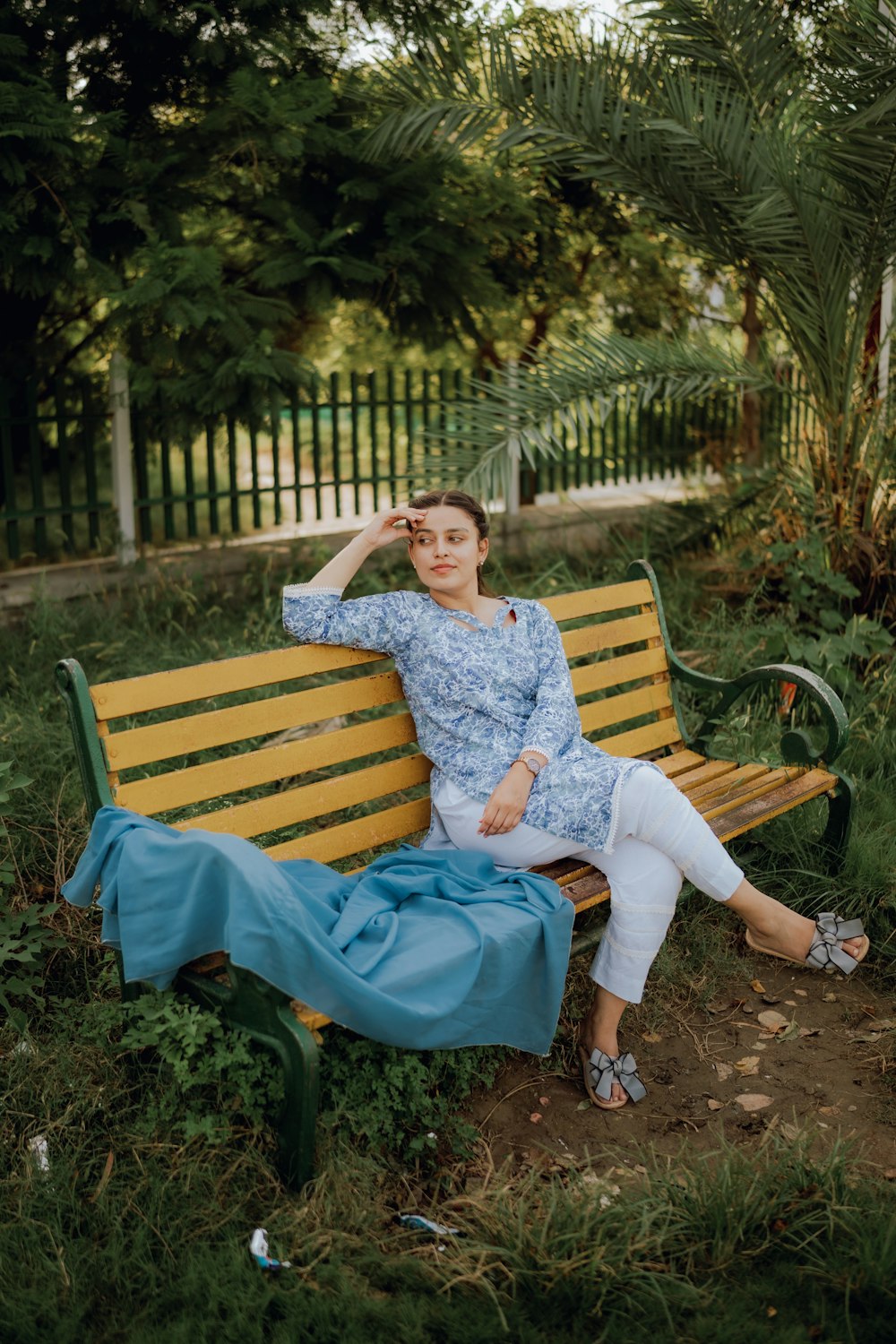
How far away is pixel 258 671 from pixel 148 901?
29.7 inches

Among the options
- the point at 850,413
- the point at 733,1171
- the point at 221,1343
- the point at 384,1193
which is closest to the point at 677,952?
the point at 733,1171

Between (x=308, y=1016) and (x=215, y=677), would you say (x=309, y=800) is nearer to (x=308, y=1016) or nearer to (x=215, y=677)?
(x=215, y=677)

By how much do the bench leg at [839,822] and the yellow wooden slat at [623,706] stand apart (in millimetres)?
689

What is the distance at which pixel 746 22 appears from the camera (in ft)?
19.2

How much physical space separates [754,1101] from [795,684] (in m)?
1.54

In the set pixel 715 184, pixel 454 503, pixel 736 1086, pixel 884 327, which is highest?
pixel 715 184

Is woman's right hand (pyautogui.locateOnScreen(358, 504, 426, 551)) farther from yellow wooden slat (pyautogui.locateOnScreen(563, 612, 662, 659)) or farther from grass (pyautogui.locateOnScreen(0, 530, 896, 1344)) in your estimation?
grass (pyautogui.locateOnScreen(0, 530, 896, 1344))

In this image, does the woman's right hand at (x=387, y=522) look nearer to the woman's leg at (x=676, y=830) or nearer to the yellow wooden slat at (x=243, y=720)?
the yellow wooden slat at (x=243, y=720)

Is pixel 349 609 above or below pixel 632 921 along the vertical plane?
above

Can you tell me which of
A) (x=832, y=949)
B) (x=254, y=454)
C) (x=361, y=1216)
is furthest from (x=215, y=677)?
(x=254, y=454)

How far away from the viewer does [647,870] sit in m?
3.03

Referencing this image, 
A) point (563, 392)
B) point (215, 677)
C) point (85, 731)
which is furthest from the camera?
point (563, 392)

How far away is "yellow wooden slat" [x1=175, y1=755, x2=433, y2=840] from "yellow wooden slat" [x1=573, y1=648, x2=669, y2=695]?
27.4 inches

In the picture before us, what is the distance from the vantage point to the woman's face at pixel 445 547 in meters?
3.30
